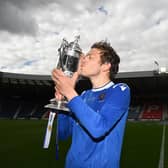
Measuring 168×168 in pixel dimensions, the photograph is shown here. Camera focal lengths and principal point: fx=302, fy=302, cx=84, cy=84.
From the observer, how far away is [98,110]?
1.80m

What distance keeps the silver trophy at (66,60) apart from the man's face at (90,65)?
5 centimetres

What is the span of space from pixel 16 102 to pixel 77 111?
49.9 m

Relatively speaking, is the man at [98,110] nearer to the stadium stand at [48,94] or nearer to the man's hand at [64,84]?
the man's hand at [64,84]

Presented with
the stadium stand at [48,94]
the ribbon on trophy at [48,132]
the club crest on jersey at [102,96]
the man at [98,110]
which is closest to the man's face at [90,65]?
the man at [98,110]

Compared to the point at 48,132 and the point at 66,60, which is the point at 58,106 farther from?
the point at 66,60

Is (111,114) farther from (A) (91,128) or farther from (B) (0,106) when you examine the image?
(B) (0,106)

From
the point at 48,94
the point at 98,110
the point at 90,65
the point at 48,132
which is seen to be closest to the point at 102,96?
the point at 98,110

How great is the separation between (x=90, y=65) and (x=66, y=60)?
0.18 m

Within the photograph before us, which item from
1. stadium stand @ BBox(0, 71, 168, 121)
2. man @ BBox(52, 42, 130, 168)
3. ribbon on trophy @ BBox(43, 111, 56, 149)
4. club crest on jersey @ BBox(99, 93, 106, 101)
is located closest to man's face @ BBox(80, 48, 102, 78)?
man @ BBox(52, 42, 130, 168)

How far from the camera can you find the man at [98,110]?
63.3 inches

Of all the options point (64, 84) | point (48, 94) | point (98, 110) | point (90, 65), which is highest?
point (48, 94)

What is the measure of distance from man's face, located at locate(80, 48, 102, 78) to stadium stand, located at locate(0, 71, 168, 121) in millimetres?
36422

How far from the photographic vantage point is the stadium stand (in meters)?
40.0

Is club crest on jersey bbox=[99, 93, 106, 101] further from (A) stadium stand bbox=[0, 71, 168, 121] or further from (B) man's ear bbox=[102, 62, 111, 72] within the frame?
(A) stadium stand bbox=[0, 71, 168, 121]
